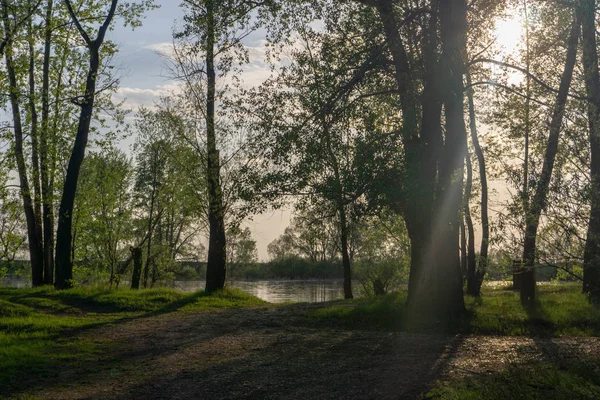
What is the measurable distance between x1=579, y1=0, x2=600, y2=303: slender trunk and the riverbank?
809 mm

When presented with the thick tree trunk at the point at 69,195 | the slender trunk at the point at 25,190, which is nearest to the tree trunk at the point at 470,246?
the thick tree trunk at the point at 69,195

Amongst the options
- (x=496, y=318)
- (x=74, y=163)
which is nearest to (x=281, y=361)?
(x=496, y=318)

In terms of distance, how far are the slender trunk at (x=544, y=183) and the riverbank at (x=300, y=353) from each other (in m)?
0.74

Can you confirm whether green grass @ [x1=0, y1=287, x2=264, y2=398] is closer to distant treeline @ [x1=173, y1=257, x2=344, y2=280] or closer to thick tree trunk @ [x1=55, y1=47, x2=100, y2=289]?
thick tree trunk @ [x1=55, y1=47, x2=100, y2=289]

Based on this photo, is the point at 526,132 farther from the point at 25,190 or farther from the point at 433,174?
the point at 25,190

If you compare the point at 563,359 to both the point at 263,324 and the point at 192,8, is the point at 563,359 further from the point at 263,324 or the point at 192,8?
the point at 192,8

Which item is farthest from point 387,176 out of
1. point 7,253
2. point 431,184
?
point 7,253

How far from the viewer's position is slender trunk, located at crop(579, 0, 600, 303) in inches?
405

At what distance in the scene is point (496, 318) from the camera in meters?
12.5

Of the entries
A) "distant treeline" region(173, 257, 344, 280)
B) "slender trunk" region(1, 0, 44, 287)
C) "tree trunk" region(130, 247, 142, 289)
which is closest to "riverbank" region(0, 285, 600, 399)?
"tree trunk" region(130, 247, 142, 289)

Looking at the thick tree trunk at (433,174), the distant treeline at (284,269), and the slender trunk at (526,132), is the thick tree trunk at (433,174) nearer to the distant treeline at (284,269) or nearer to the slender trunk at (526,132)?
the slender trunk at (526,132)

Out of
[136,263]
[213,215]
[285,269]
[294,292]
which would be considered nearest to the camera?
[213,215]

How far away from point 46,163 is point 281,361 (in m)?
16.2

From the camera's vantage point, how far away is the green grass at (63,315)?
9266 mm
